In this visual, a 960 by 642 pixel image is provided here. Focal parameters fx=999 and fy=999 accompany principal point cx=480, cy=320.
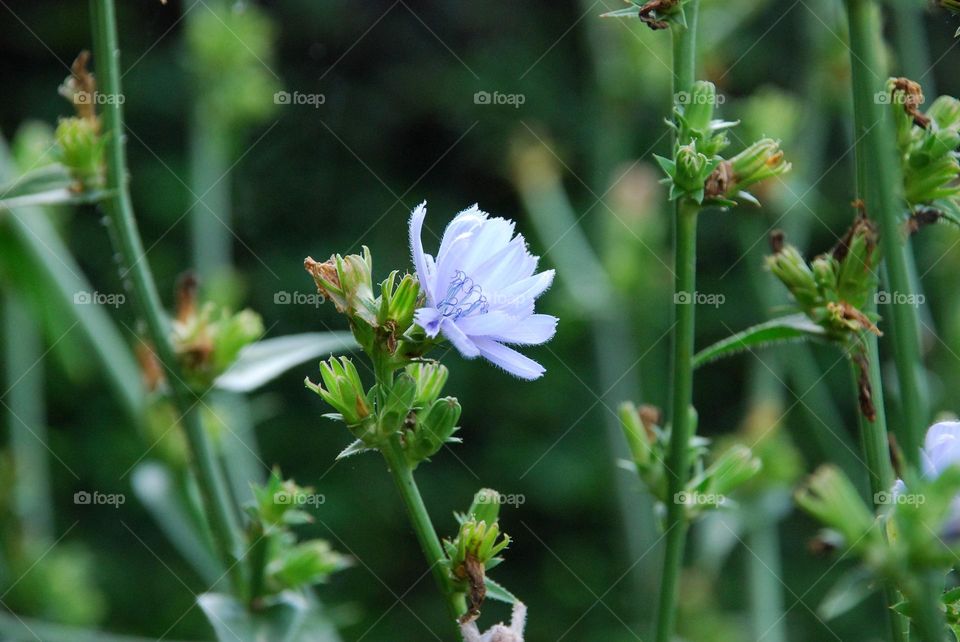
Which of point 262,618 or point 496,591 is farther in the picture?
point 262,618

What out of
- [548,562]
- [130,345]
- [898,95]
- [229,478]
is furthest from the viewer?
[548,562]

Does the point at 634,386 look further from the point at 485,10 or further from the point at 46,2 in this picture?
the point at 46,2

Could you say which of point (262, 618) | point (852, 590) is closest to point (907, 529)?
point (852, 590)

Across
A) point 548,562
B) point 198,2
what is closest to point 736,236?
point 548,562

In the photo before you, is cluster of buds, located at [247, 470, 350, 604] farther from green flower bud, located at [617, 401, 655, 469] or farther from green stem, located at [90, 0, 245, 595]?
green flower bud, located at [617, 401, 655, 469]

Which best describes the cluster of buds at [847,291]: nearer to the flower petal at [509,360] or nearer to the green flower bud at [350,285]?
the flower petal at [509,360]

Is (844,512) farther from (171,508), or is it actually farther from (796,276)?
(171,508)
